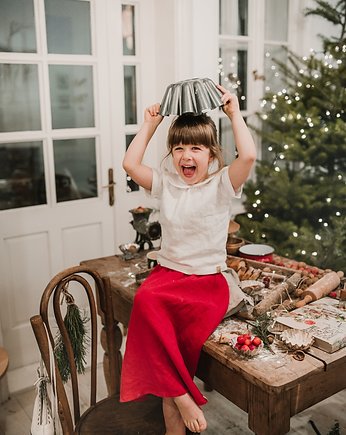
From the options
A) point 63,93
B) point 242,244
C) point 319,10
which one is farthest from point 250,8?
point 242,244

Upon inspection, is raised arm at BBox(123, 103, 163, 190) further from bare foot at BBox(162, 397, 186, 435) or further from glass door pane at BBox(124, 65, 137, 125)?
glass door pane at BBox(124, 65, 137, 125)

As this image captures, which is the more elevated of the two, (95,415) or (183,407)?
(183,407)

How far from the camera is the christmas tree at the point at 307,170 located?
311 cm

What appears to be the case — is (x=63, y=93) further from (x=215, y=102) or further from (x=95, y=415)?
(x=95, y=415)

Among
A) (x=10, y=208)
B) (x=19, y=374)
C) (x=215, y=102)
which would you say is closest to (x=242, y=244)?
(x=215, y=102)

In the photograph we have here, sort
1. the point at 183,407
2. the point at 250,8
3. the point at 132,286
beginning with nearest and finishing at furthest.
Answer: the point at 183,407
the point at 132,286
the point at 250,8

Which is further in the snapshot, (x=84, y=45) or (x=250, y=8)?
(x=250, y=8)

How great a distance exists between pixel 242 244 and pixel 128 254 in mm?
533

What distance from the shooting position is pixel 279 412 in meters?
1.45

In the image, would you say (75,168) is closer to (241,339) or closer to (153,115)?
(153,115)

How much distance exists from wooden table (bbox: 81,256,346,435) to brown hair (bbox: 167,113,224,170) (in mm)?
666

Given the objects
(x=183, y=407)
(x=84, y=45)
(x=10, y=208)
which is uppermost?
(x=84, y=45)

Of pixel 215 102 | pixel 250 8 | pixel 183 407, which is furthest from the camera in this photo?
pixel 250 8

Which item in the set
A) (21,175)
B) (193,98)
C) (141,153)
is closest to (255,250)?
(141,153)
